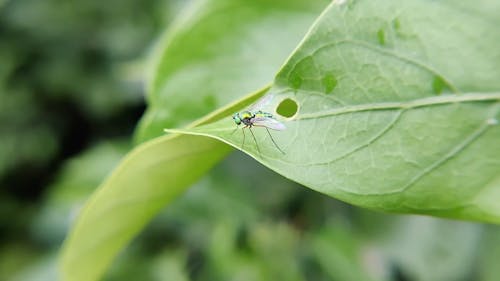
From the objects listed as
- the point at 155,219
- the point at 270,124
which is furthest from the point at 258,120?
the point at 155,219

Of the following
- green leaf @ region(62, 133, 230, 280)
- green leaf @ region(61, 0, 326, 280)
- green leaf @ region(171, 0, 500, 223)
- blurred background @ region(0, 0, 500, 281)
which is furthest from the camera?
blurred background @ region(0, 0, 500, 281)

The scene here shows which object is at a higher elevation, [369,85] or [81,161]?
[81,161]

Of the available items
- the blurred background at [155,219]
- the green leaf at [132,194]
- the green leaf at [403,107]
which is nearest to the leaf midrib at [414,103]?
the green leaf at [403,107]

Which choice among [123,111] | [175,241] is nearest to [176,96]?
[175,241]

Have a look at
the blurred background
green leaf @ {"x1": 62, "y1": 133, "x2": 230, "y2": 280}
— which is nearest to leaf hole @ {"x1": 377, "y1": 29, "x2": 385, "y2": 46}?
green leaf @ {"x1": 62, "y1": 133, "x2": 230, "y2": 280}

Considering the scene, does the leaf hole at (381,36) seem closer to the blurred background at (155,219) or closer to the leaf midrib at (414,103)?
the leaf midrib at (414,103)

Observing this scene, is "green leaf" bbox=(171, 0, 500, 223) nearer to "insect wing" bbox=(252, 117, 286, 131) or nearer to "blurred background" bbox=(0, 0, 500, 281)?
"insect wing" bbox=(252, 117, 286, 131)

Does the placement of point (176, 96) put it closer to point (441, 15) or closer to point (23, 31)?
point (441, 15)
